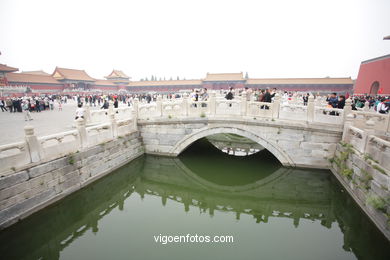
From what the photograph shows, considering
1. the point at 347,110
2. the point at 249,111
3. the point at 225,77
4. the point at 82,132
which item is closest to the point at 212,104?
the point at 249,111

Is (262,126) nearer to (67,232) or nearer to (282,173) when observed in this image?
(282,173)

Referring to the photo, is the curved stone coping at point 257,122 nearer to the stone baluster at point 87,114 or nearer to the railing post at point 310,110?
the railing post at point 310,110

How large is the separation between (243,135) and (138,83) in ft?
117

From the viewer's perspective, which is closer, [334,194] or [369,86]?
[334,194]

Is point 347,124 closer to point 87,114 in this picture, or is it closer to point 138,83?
point 87,114

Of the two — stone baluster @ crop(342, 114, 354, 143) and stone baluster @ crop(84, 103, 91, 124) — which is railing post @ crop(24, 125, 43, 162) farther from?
stone baluster @ crop(342, 114, 354, 143)

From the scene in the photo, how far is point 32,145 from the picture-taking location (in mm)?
5312

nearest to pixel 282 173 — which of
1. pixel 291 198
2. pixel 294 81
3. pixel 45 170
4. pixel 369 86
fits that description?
pixel 291 198

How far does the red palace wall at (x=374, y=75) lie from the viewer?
20.6 m

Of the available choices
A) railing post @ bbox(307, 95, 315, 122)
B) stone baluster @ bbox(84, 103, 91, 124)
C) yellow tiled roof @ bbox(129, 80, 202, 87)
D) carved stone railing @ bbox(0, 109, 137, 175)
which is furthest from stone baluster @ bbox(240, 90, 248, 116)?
yellow tiled roof @ bbox(129, 80, 202, 87)

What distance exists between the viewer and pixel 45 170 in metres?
5.53

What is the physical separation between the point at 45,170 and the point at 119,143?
3.09m

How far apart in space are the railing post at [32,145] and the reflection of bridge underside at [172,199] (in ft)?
4.96

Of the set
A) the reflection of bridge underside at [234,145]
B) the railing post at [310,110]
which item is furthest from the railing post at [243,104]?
the reflection of bridge underside at [234,145]
